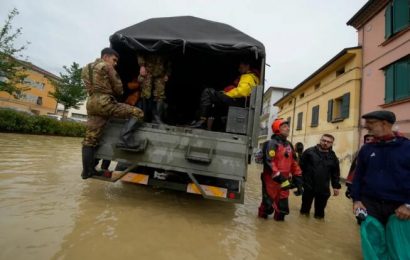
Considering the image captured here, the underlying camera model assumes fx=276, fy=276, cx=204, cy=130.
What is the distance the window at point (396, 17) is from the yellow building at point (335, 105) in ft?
7.77

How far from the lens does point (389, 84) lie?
1126cm

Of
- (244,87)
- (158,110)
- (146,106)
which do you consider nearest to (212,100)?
(244,87)

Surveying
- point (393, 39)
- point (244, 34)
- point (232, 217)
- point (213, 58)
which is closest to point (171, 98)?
point (213, 58)

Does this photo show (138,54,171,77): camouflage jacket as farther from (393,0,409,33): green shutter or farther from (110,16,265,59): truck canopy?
(393,0,409,33): green shutter

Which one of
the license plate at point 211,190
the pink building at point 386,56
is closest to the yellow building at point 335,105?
the pink building at point 386,56

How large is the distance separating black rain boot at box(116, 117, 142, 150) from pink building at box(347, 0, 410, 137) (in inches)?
403

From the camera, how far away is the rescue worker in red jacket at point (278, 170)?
4.25 metres

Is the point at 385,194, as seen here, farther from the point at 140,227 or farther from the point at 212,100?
the point at 212,100

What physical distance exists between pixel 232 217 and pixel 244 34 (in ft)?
10.1

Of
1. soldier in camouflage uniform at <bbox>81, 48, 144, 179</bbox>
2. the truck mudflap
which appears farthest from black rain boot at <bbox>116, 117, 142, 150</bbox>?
the truck mudflap

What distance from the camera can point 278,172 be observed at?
4.00 metres

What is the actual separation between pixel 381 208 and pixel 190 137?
2.41 m

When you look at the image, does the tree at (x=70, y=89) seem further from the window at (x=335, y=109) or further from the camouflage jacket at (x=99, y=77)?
the camouflage jacket at (x=99, y=77)

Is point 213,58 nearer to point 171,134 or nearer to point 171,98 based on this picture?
point 171,98
